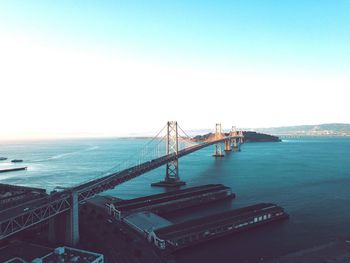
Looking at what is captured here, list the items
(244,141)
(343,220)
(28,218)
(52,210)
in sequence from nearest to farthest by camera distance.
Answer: (28,218)
(52,210)
(343,220)
(244,141)

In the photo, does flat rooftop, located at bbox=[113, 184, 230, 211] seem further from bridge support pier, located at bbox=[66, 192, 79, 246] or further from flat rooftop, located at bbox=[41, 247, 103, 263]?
flat rooftop, located at bbox=[41, 247, 103, 263]

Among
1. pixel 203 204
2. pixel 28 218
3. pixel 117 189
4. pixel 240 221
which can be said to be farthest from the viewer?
pixel 117 189

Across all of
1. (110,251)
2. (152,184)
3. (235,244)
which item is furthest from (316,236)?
(152,184)

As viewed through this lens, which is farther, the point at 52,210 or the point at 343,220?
the point at 343,220

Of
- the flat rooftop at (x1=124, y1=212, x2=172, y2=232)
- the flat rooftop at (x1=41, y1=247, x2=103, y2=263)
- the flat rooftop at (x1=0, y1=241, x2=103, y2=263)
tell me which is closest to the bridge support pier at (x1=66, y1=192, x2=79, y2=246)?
the flat rooftop at (x1=0, y1=241, x2=103, y2=263)

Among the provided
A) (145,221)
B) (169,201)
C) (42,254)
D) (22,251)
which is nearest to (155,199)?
(169,201)

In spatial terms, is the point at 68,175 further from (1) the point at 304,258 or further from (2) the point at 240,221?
(1) the point at 304,258

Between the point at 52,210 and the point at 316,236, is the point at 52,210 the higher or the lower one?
the higher one

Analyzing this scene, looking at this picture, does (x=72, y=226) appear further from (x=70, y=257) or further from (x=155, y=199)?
(x=155, y=199)
